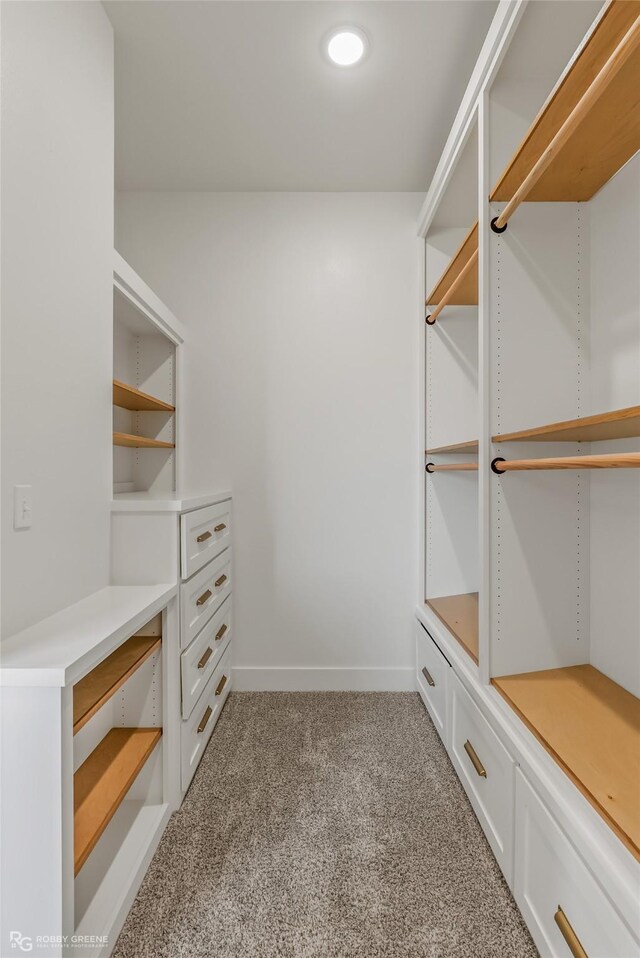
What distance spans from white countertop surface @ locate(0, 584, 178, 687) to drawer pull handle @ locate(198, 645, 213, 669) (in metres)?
0.46

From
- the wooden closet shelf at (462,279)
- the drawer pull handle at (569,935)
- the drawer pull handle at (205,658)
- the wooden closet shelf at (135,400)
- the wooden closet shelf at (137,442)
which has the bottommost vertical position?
the drawer pull handle at (569,935)

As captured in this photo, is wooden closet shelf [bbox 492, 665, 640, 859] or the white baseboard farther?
the white baseboard

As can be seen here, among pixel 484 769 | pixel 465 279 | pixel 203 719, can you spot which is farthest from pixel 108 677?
pixel 465 279

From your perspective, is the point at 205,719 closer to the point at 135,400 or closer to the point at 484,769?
the point at 484,769

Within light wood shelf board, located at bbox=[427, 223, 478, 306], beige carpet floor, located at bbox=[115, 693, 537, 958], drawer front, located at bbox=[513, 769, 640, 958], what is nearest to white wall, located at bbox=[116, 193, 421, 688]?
light wood shelf board, located at bbox=[427, 223, 478, 306]

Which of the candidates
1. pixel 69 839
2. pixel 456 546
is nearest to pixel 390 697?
pixel 456 546

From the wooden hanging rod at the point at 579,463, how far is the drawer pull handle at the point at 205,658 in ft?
4.36

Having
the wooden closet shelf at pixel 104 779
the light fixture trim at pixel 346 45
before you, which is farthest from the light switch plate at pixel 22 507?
the light fixture trim at pixel 346 45

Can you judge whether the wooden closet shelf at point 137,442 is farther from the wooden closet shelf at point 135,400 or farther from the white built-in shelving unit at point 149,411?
the wooden closet shelf at point 135,400

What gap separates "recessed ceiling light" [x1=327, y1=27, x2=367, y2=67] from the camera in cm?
161

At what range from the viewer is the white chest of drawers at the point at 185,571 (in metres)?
1.60

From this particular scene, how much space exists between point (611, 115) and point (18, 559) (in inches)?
71.1

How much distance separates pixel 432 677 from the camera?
211 centimetres

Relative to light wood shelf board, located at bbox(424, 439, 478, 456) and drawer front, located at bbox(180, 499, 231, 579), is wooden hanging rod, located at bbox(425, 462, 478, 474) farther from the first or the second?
drawer front, located at bbox(180, 499, 231, 579)
